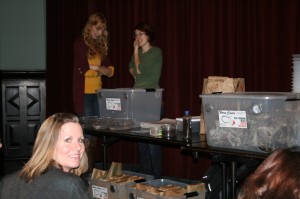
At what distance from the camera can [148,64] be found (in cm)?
385

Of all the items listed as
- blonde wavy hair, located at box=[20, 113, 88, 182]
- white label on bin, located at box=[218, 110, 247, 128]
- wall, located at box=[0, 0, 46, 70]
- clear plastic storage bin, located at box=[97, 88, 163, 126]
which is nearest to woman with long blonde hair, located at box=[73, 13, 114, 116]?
clear plastic storage bin, located at box=[97, 88, 163, 126]

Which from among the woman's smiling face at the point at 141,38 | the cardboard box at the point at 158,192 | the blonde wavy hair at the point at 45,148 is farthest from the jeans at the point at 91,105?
the blonde wavy hair at the point at 45,148

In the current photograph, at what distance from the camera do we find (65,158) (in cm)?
178

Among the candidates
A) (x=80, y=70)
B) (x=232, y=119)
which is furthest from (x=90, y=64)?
(x=232, y=119)

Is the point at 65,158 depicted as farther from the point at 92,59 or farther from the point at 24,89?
the point at 24,89

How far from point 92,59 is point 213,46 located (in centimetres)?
113

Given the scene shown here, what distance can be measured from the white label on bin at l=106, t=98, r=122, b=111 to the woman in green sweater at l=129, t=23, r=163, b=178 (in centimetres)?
26

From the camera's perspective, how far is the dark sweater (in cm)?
160

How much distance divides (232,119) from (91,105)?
75.0 inches

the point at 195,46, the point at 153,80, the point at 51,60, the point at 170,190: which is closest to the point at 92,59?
the point at 153,80

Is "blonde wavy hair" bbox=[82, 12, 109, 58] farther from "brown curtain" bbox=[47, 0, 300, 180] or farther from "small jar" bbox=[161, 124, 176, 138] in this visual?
"small jar" bbox=[161, 124, 176, 138]

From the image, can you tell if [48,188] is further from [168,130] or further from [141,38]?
[141,38]

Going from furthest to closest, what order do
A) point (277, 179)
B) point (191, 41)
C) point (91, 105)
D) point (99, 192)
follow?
point (191, 41) → point (91, 105) → point (99, 192) → point (277, 179)

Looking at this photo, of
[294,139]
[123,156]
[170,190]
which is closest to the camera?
[294,139]
